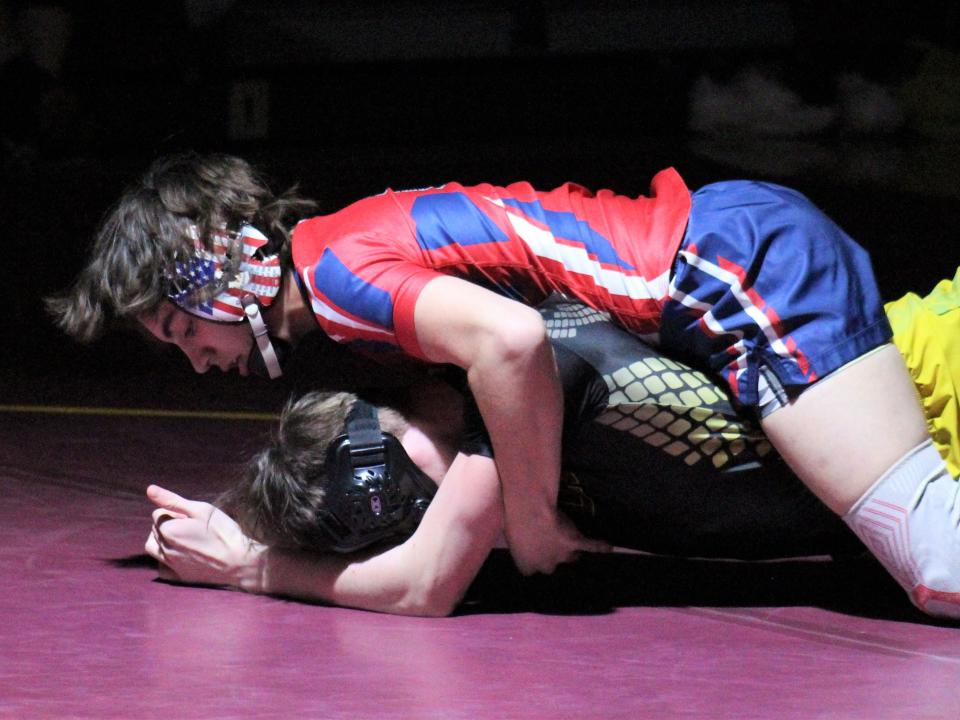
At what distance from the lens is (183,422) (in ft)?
12.7

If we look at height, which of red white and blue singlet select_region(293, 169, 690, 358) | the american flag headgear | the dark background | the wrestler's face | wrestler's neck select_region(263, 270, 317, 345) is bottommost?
the dark background

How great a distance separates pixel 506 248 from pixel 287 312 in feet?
1.31

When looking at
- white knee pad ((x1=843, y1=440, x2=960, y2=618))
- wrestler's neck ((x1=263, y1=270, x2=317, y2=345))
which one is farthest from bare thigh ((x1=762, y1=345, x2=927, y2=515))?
wrestler's neck ((x1=263, y1=270, x2=317, y2=345))

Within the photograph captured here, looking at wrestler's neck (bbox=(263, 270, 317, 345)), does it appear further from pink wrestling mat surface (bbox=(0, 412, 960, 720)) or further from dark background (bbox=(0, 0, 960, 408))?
dark background (bbox=(0, 0, 960, 408))

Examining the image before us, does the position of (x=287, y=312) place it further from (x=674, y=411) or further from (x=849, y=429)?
(x=849, y=429)

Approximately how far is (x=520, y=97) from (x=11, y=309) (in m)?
5.93

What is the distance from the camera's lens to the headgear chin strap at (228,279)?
8.51 feet

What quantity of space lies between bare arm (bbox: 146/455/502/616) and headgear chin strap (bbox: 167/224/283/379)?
0.98 ft

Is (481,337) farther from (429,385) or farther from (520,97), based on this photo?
(520,97)

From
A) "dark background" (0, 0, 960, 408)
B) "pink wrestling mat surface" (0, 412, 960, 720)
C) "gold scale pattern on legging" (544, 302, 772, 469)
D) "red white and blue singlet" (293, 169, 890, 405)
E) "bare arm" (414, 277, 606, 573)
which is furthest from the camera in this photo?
"dark background" (0, 0, 960, 408)

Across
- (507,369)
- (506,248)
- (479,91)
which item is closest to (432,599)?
(507,369)

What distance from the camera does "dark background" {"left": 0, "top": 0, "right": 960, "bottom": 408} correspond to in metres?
9.20

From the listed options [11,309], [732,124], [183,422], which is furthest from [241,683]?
[732,124]

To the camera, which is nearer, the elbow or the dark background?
the elbow
